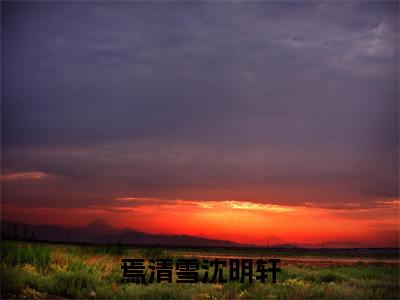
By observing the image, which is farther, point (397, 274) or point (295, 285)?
point (397, 274)

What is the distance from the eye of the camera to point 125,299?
1714 cm

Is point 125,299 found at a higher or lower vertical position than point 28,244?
lower

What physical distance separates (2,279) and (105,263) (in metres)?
4.82

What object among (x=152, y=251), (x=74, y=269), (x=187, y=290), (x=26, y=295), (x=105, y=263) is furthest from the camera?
(x=152, y=251)

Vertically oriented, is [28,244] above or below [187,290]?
above

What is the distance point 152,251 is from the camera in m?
24.5

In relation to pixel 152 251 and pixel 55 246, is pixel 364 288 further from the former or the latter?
pixel 55 246

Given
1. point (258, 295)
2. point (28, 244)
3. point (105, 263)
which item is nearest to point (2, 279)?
point (28, 244)

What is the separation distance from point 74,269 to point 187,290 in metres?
4.12

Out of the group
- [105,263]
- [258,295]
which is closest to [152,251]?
[105,263]

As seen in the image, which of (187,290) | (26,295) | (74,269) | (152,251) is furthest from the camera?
(152,251)

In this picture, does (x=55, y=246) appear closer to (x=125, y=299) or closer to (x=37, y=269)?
(x=37, y=269)

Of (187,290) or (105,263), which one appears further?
(105,263)

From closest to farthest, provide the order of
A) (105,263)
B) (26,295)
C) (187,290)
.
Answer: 1. (26,295)
2. (187,290)
3. (105,263)
